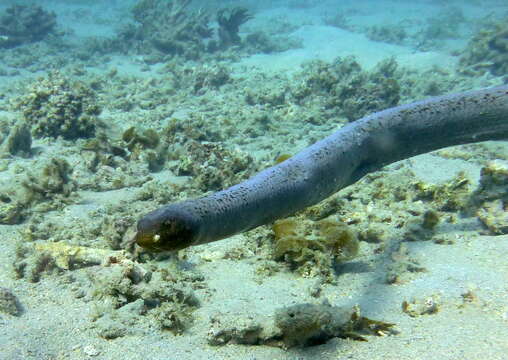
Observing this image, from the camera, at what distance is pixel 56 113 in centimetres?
829

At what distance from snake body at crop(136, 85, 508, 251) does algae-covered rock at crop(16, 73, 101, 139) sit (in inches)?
258

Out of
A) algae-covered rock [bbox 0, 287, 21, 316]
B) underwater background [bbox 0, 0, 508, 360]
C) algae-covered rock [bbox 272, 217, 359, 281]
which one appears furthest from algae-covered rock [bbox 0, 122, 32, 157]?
algae-covered rock [bbox 272, 217, 359, 281]

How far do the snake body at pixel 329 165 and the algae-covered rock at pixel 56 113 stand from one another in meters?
A: 6.55

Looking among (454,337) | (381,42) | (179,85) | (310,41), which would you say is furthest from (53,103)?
(381,42)

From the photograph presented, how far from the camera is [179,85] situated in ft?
43.9

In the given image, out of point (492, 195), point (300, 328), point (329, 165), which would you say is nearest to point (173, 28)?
point (492, 195)

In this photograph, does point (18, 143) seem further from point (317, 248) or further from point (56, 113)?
point (317, 248)

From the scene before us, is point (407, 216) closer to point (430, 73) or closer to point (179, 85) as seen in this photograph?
point (179, 85)

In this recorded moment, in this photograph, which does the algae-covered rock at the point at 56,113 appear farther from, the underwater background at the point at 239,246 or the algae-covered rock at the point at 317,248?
the algae-covered rock at the point at 317,248

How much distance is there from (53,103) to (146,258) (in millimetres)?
5959

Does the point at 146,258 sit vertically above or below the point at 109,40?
below

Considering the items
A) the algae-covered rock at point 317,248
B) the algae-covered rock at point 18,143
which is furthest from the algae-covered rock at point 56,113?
the algae-covered rock at point 317,248

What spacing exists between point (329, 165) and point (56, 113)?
7264 mm

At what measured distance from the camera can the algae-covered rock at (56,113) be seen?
821 cm
